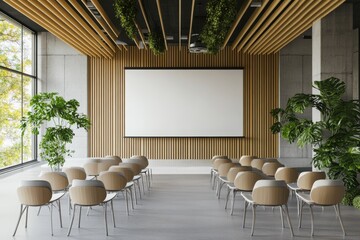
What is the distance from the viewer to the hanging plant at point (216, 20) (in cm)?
892

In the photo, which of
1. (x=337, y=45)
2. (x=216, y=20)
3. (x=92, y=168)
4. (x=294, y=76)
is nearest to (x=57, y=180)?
(x=92, y=168)

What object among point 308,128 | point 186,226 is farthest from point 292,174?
point 186,226

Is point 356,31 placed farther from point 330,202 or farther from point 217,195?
point 330,202

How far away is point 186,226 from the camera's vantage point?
663cm

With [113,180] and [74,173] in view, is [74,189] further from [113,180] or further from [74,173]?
[74,173]

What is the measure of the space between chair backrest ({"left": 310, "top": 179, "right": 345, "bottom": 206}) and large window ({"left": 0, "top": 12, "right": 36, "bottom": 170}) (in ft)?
28.9

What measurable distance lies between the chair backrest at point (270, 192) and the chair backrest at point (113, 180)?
239 centimetres

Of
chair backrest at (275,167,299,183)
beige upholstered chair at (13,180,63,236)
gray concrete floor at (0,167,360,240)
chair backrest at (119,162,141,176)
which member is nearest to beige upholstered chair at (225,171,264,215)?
gray concrete floor at (0,167,360,240)

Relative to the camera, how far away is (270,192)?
6.10 meters

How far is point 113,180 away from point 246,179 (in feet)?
7.47

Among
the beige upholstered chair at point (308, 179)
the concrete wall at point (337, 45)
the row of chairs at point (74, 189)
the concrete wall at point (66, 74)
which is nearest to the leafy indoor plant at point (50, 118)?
the row of chairs at point (74, 189)

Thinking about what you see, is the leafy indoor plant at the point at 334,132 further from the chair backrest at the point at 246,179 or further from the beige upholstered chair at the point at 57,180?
the beige upholstered chair at the point at 57,180

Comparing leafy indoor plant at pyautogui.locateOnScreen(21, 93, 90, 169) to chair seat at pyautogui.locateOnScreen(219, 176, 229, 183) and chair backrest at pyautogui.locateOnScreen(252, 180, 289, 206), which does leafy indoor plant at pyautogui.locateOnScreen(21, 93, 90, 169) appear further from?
chair backrest at pyautogui.locateOnScreen(252, 180, 289, 206)

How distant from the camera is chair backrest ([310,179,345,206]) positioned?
6.16 metres
